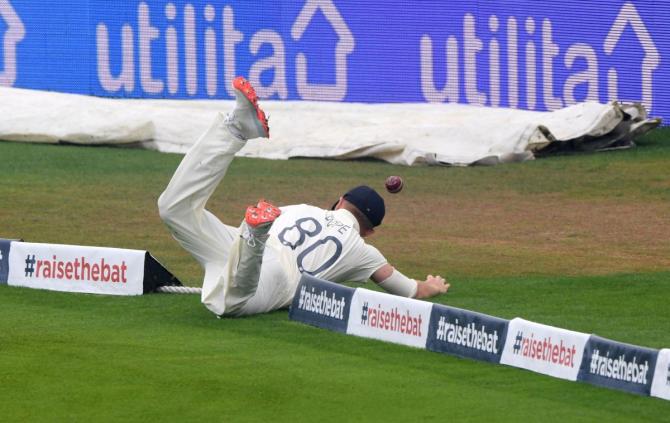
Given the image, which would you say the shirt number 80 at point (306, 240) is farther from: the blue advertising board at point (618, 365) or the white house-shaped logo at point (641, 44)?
the white house-shaped logo at point (641, 44)

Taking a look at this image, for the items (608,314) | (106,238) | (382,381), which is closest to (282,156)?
(106,238)

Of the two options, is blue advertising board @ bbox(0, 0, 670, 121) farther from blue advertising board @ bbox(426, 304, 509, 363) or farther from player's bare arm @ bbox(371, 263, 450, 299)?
blue advertising board @ bbox(426, 304, 509, 363)

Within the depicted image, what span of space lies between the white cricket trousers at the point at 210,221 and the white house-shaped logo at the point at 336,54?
1207cm

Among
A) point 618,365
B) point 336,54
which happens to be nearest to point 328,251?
point 618,365

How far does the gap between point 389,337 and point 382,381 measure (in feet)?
3.54

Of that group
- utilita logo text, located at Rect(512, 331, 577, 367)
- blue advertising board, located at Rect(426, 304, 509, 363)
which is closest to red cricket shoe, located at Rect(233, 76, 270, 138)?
blue advertising board, located at Rect(426, 304, 509, 363)

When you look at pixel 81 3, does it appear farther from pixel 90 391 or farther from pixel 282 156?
pixel 90 391

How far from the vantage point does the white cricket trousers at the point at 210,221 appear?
28.9ft

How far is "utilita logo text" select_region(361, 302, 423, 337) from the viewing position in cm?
812

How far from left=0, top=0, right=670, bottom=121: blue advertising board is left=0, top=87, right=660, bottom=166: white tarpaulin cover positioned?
112cm

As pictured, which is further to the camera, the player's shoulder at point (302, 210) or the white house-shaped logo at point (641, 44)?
the white house-shaped logo at point (641, 44)

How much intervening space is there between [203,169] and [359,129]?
10.5 m

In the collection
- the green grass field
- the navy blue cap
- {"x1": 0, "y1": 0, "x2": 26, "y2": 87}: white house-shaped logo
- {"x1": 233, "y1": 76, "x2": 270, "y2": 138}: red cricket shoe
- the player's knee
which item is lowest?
the green grass field

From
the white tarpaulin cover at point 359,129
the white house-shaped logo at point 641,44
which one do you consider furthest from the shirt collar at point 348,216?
the white house-shaped logo at point 641,44
